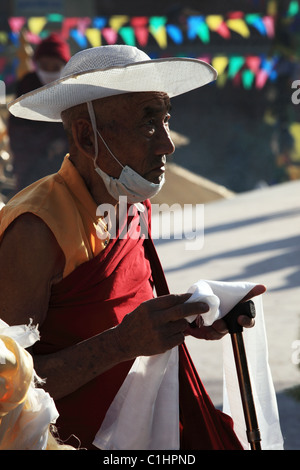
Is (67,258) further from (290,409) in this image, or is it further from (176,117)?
(176,117)

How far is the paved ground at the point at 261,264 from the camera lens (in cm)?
419

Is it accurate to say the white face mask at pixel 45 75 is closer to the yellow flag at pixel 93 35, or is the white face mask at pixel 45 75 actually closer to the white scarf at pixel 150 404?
the white scarf at pixel 150 404

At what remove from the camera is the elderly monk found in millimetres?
2066

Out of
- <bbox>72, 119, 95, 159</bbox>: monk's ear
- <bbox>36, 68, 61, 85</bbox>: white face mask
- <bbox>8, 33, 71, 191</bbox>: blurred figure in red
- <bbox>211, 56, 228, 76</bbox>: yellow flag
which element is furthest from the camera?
<bbox>211, 56, 228, 76</bbox>: yellow flag

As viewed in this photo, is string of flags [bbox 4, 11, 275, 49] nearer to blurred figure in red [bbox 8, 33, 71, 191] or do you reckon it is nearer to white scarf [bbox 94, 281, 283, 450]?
blurred figure in red [bbox 8, 33, 71, 191]

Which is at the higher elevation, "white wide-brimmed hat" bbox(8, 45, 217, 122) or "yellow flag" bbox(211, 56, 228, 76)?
"yellow flag" bbox(211, 56, 228, 76)

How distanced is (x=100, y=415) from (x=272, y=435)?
55 centimetres

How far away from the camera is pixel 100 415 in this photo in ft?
7.27

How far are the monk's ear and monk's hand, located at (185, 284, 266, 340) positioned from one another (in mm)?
523

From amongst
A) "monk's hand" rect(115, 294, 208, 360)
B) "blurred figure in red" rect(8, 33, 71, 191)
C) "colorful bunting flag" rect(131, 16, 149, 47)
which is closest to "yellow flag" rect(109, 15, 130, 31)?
"colorful bunting flag" rect(131, 16, 149, 47)

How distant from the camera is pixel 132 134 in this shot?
225cm

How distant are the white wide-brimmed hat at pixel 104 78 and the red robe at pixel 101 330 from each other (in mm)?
406

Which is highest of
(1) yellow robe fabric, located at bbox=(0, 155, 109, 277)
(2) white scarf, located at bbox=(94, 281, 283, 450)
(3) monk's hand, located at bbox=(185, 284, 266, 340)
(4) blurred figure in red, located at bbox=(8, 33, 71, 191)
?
(4) blurred figure in red, located at bbox=(8, 33, 71, 191)

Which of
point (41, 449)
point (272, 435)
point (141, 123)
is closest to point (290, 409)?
point (272, 435)
